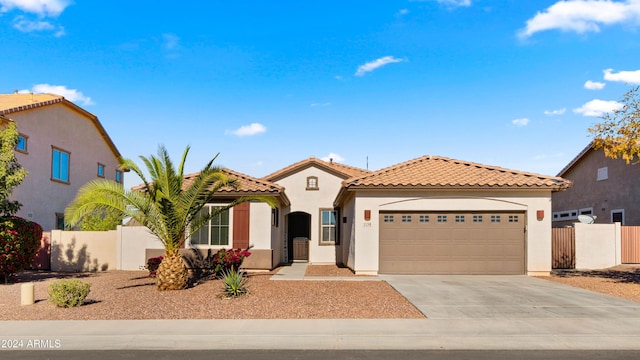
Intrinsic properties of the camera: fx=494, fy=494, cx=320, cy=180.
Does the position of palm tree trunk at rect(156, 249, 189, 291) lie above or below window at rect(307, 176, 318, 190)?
below

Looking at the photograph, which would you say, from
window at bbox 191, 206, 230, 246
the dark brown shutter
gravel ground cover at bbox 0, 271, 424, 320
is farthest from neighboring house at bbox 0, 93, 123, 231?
the dark brown shutter

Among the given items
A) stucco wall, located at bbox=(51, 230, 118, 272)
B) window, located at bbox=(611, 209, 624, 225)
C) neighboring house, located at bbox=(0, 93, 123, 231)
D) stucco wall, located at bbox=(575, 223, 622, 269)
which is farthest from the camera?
window, located at bbox=(611, 209, 624, 225)

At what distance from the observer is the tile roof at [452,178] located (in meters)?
17.1

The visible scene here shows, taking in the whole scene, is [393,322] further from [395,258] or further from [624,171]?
[624,171]

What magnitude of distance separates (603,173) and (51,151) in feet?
94.1

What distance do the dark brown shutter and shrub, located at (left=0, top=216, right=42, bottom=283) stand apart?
669 cm

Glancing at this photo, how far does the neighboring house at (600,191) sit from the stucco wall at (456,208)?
973 centimetres

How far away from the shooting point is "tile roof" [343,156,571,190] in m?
17.1

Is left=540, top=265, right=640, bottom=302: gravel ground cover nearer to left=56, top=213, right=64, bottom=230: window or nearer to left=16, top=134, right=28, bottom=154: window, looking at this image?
left=16, top=134, right=28, bottom=154: window

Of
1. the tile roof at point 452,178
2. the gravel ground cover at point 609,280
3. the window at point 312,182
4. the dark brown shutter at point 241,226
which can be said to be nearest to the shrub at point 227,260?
the dark brown shutter at point 241,226

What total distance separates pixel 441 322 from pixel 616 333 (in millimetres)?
2970

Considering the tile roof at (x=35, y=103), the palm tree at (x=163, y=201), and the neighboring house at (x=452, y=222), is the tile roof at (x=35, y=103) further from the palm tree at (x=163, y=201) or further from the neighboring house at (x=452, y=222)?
the neighboring house at (x=452, y=222)

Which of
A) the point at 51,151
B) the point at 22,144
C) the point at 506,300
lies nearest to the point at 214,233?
the point at 22,144
